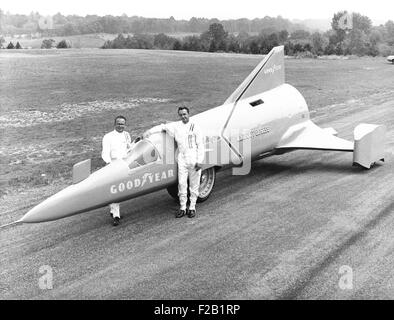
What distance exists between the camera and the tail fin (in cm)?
1354

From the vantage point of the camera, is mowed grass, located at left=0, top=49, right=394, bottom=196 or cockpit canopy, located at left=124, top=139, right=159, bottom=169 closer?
cockpit canopy, located at left=124, top=139, right=159, bottom=169

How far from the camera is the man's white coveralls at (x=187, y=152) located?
10.4 m

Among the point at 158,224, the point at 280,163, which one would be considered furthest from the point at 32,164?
the point at 280,163

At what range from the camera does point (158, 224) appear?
10.1 meters

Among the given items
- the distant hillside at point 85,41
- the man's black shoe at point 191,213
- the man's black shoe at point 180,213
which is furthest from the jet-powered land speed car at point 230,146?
the distant hillside at point 85,41

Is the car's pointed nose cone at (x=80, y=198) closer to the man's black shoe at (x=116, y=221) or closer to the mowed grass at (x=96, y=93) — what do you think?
the man's black shoe at (x=116, y=221)

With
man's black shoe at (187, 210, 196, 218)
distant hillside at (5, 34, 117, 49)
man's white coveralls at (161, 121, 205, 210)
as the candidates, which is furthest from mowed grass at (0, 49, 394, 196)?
distant hillside at (5, 34, 117, 49)

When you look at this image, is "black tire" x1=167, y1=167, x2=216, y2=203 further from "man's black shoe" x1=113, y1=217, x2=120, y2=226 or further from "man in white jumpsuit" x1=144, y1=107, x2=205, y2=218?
"man's black shoe" x1=113, y1=217, x2=120, y2=226

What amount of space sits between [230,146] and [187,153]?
2033 millimetres

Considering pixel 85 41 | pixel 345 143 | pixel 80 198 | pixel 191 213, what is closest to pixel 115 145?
pixel 80 198

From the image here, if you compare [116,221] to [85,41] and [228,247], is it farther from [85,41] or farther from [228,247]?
[85,41]
